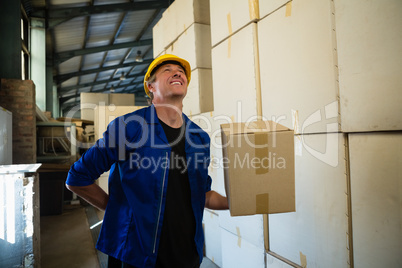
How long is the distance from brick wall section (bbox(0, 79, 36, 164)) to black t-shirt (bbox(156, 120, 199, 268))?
13.2 feet

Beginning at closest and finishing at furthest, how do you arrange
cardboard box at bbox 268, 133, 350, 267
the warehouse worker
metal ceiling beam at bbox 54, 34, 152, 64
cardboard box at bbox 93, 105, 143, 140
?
1. the warehouse worker
2. cardboard box at bbox 268, 133, 350, 267
3. cardboard box at bbox 93, 105, 143, 140
4. metal ceiling beam at bbox 54, 34, 152, 64

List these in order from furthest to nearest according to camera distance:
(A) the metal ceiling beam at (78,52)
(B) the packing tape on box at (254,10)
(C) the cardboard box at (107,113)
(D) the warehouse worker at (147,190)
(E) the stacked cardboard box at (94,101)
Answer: (A) the metal ceiling beam at (78,52) → (E) the stacked cardboard box at (94,101) → (C) the cardboard box at (107,113) → (B) the packing tape on box at (254,10) → (D) the warehouse worker at (147,190)

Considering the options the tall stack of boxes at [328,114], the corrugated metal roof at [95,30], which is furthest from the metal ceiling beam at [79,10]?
the tall stack of boxes at [328,114]

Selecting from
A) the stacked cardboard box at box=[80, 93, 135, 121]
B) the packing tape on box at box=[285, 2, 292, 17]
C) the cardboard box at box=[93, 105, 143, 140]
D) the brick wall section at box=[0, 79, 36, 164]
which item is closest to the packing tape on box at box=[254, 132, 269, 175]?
the packing tape on box at box=[285, 2, 292, 17]

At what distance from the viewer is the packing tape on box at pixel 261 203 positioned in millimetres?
1169

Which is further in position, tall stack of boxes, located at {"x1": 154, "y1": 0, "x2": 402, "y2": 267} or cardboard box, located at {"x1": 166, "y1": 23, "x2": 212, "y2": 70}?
cardboard box, located at {"x1": 166, "y1": 23, "x2": 212, "y2": 70}

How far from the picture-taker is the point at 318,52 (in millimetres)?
1478

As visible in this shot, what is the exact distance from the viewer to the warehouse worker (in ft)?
4.16

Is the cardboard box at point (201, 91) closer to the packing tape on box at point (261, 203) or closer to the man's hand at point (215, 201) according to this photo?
the man's hand at point (215, 201)

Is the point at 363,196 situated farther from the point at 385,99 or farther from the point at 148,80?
the point at 148,80

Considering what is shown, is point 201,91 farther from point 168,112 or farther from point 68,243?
point 68,243

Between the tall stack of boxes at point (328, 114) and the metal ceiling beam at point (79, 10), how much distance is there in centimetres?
591

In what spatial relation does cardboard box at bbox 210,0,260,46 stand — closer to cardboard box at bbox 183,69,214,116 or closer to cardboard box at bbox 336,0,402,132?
cardboard box at bbox 183,69,214,116

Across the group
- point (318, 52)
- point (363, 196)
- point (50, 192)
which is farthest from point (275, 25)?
point (50, 192)
